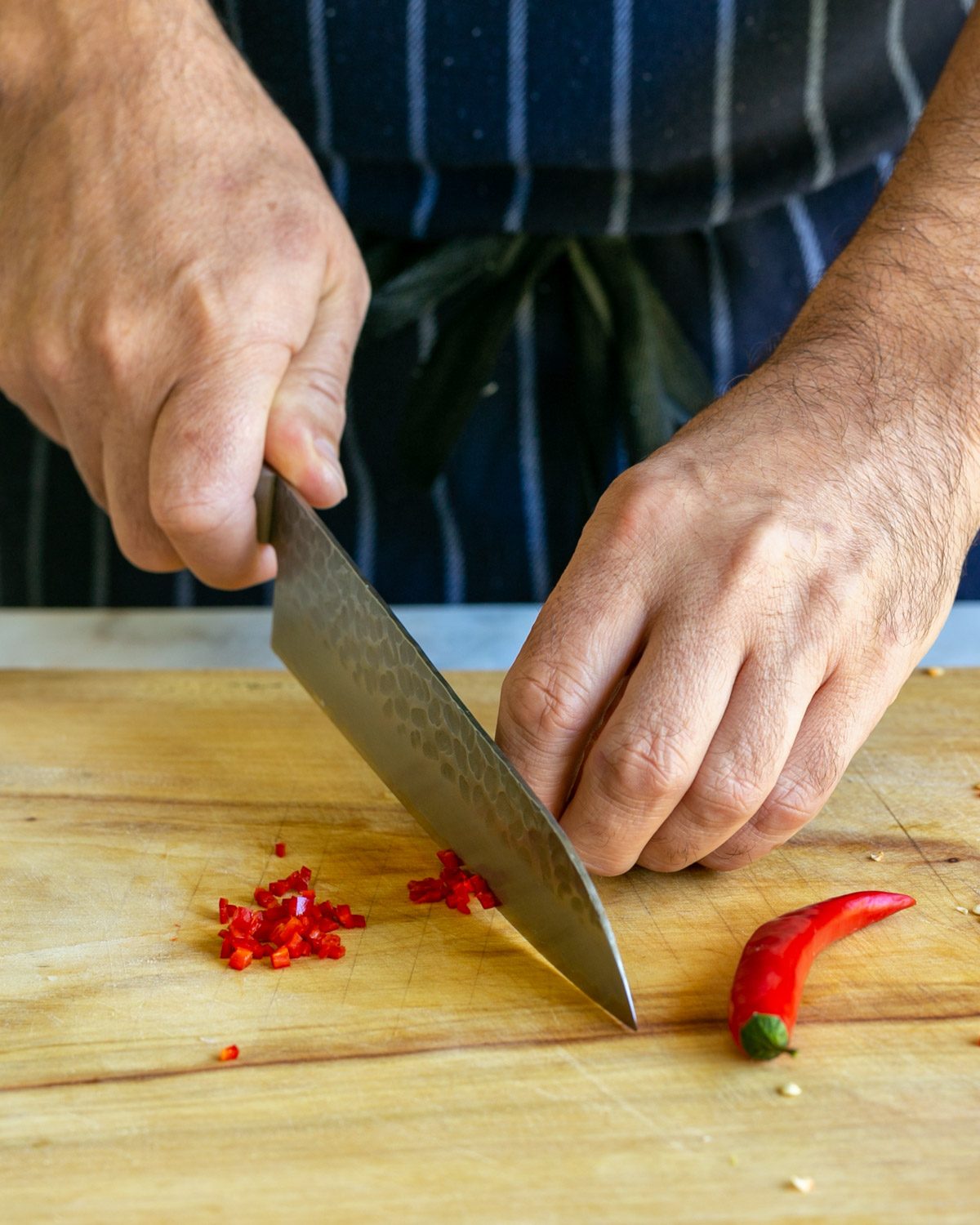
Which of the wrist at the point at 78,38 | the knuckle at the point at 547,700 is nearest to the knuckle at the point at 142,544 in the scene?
the wrist at the point at 78,38

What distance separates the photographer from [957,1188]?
0.77m

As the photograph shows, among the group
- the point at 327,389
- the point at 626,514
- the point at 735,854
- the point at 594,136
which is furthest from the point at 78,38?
the point at 735,854

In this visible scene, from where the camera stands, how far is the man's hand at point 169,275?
1.31m

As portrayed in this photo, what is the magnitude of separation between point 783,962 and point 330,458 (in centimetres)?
72

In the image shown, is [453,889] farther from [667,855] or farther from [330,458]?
[330,458]

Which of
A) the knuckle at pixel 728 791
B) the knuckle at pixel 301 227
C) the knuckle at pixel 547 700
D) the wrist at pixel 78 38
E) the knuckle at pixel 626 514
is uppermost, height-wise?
the wrist at pixel 78 38

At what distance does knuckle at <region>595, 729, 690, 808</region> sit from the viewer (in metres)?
0.95

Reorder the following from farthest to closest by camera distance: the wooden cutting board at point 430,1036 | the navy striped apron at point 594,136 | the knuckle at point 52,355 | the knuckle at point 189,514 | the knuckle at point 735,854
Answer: the navy striped apron at point 594,136 → the knuckle at point 52,355 → the knuckle at point 189,514 → the knuckle at point 735,854 → the wooden cutting board at point 430,1036

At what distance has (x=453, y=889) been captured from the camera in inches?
42.4

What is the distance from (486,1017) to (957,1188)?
0.35 meters

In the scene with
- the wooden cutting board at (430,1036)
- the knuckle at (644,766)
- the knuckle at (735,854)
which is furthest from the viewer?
the knuckle at (735,854)

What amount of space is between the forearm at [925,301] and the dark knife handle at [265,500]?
22.1 inches

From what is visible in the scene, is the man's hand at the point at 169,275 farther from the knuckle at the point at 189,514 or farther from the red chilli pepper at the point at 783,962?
the red chilli pepper at the point at 783,962

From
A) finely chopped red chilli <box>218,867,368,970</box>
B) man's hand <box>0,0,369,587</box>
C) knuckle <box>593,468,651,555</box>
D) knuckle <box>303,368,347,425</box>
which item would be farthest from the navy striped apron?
finely chopped red chilli <box>218,867,368,970</box>
